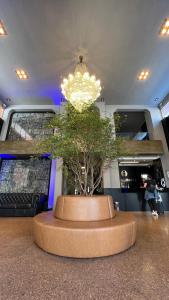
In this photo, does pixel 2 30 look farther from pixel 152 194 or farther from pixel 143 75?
pixel 152 194

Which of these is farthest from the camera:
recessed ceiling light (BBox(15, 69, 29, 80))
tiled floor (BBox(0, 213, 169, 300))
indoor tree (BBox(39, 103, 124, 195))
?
recessed ceiling light (BBox(15, 69, 29, 80))

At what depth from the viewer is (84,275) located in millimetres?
1470

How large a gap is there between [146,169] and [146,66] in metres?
4.85

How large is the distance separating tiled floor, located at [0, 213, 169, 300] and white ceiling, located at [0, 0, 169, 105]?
223 inches

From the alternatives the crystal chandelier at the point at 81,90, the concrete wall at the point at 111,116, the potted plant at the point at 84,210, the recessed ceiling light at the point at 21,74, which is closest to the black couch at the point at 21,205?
the concrete wall at the point at 111,116

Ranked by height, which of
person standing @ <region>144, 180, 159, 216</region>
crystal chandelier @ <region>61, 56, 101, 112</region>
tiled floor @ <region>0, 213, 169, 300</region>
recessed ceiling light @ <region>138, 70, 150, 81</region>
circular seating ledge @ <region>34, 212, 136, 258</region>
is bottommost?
tiled floor @ <region>0, 213, 169, 300</region>

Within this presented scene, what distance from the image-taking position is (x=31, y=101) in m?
7.89

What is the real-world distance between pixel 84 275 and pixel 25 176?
699cm

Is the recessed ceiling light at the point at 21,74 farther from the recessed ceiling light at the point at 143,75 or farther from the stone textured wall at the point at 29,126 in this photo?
the recessed ceiling light at the point at 143,75

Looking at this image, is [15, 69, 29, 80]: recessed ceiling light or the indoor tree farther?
[15, 69, 29, 80]: recessed ceiling light

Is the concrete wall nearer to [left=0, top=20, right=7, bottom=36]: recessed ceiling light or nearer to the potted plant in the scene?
the potted plant

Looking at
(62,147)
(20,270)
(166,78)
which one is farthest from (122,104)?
(20,270)

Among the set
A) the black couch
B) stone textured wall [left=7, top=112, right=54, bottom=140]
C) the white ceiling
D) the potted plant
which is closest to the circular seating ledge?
the potted plant

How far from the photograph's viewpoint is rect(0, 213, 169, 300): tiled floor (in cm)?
120
